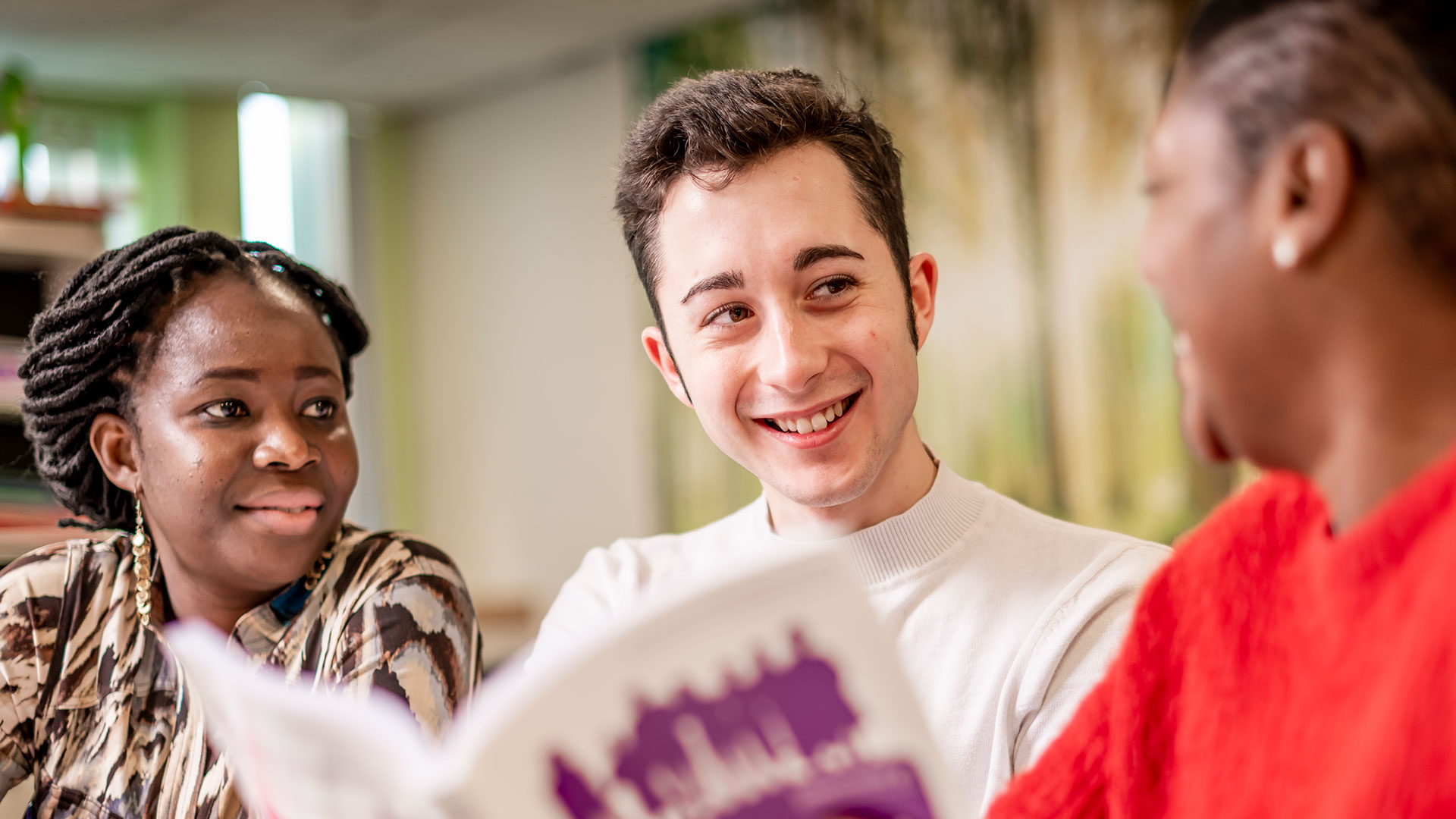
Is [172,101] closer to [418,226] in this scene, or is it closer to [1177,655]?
[418,226]

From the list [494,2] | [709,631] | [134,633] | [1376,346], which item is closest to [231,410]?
[134,633]

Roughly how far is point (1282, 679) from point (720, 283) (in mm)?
696

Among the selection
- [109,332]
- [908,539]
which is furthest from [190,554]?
[908,539]

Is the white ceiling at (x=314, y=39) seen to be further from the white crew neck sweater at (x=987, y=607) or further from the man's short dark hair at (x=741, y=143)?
the white crew neck sweater at (x=987, y=607)

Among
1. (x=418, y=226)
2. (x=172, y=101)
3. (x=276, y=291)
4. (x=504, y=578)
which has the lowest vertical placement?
(x=504, y=578)

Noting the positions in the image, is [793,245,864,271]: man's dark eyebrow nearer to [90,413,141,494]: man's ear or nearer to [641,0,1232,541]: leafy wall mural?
[90,413,141,494]: man's ear

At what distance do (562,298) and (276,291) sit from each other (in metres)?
4.00

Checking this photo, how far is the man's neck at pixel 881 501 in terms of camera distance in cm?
130

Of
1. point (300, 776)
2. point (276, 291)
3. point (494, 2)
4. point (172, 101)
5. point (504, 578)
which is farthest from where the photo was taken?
point (504, 578)

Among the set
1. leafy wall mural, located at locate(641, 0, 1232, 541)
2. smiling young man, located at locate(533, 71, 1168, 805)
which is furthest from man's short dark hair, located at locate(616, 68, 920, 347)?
leafy wall mural, located at locate(641, 0, 1232, 541)

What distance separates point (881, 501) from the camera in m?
1.30

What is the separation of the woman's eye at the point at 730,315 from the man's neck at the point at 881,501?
0.70 feet

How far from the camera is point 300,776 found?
2.21 feet

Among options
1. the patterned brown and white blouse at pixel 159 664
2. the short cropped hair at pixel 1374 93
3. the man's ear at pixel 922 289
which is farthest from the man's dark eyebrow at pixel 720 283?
the short cropped hair at pixel 1374 93
